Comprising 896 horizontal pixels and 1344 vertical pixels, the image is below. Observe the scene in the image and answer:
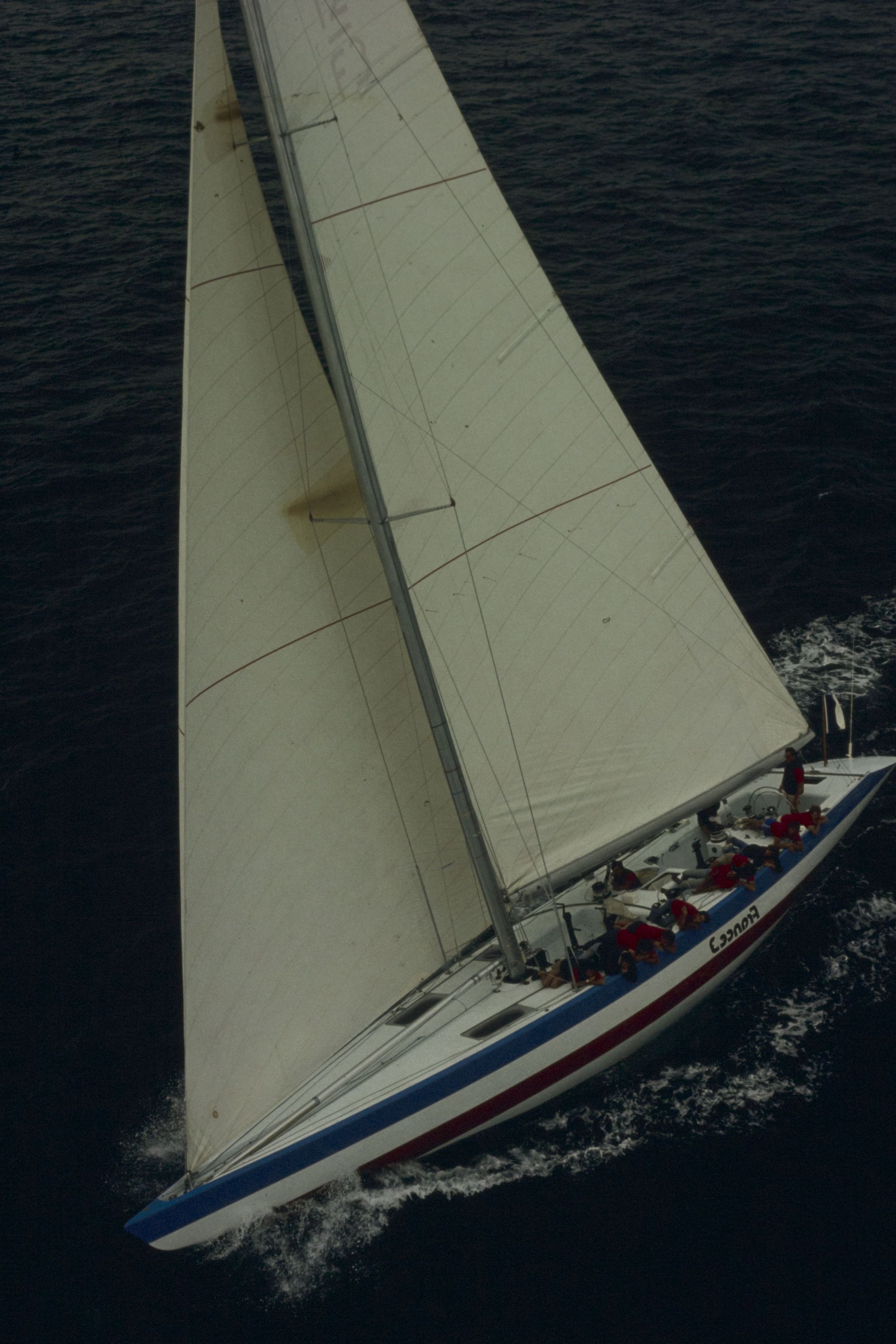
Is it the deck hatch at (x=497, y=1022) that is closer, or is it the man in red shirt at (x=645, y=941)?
the deck hatch at (x=497, y=1022)

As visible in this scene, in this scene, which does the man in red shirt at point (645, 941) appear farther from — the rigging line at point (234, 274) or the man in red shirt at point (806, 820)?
the rigging line at point (234, 274)

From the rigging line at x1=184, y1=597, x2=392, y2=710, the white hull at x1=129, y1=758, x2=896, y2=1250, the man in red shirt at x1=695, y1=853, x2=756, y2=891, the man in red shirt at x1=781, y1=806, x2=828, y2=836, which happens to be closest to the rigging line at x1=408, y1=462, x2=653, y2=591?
the rigging line at x1=184, y1=597, x2=392, y2=710

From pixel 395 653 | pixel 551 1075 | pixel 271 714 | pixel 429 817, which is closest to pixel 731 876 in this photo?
pixel 551 1075

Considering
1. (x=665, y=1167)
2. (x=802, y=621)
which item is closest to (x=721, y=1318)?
(x=665, y=1167)

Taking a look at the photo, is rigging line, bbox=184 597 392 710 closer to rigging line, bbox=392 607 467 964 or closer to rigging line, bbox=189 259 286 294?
rigging line, bbox=392 607 467 964

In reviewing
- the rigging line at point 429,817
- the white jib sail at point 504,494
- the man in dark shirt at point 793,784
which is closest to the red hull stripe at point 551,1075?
the rigging line at point 429,817
